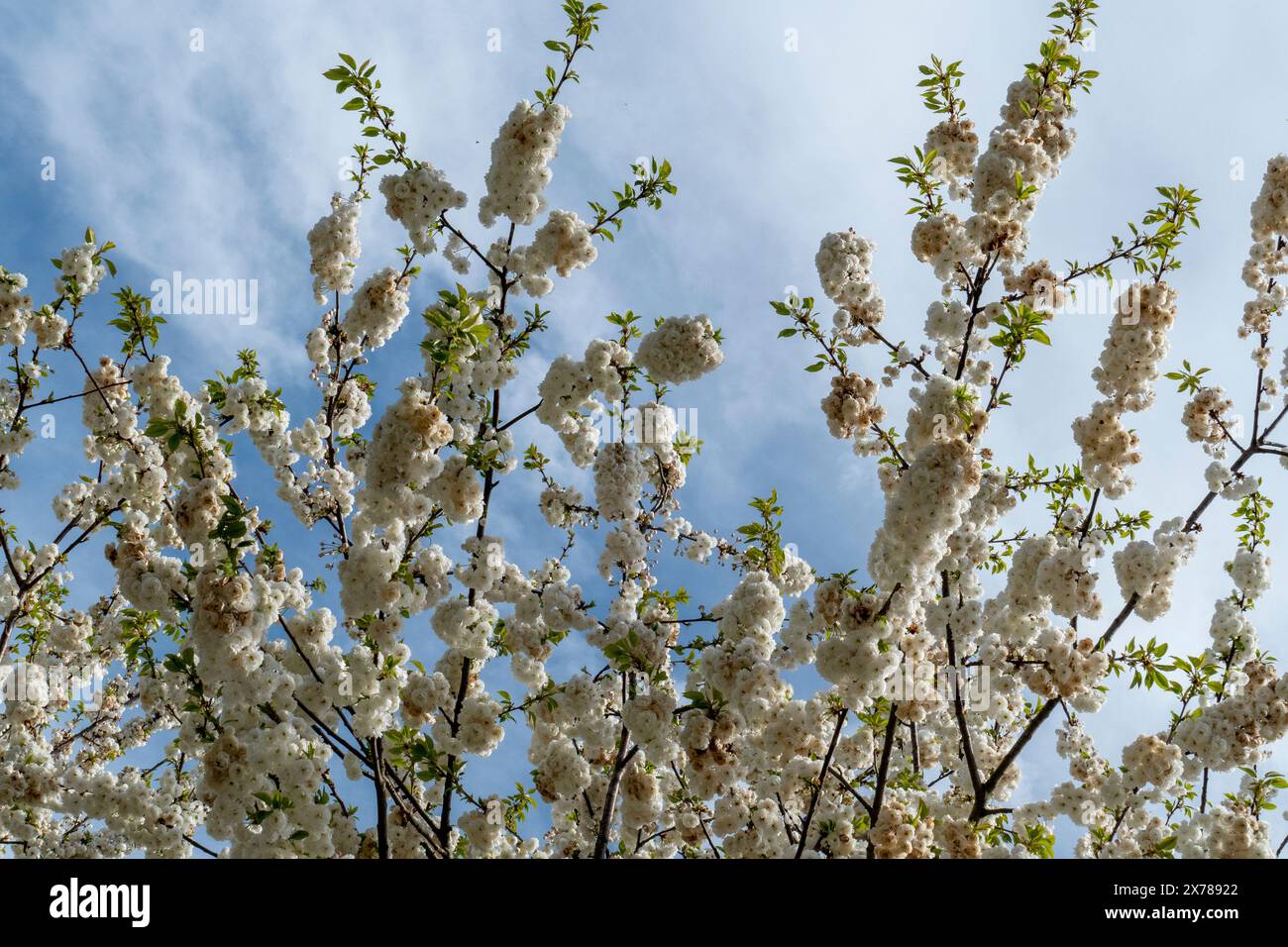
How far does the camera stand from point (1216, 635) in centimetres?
670

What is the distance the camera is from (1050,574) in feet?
18.8

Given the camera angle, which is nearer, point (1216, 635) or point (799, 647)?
point (799, 647)

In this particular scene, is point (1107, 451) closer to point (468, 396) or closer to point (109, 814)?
point (468, 396)
